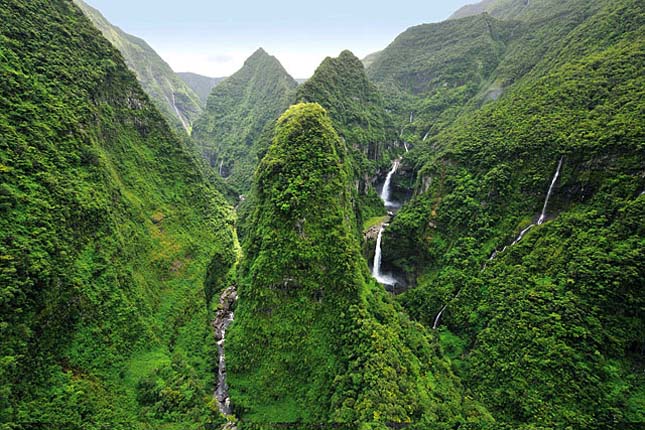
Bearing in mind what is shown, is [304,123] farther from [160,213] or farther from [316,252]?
[160,213]

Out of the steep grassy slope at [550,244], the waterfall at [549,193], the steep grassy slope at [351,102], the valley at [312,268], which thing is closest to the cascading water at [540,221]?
the waterfall at [549,193]

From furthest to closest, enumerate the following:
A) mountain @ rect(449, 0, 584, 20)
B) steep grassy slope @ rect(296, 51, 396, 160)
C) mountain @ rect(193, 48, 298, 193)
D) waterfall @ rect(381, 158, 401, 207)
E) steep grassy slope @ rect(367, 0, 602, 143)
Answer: mountain @ rect(193, 48, 298, 193), mountain @ rect(449, 0, 584, 20), steep grassy slope @ rect(367, 0, 602, 143), waterfall @ rect(381, 158, 401, 207), steep grassy slope @ rect(296, 51, 396, 160)

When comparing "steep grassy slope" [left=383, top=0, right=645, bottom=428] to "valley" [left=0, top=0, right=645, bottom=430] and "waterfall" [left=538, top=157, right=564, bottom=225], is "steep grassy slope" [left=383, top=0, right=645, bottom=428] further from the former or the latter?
"waterfall" [left=538, top=157, right=564, bottom=225]

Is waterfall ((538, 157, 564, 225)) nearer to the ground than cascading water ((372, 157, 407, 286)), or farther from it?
farther from it

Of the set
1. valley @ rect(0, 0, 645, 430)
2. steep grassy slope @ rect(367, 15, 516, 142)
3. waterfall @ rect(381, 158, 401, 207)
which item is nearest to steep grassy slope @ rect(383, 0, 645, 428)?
valley @ rect(0, 0, 645, 430)

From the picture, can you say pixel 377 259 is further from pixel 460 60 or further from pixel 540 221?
pixel 460 60

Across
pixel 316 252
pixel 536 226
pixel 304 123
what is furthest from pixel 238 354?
pixel 536 226
